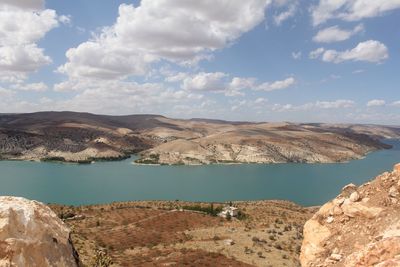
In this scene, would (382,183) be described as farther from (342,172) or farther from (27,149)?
(27,149)

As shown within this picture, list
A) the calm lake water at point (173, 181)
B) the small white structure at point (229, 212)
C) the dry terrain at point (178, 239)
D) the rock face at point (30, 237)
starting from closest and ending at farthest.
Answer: the rock face at point (30, 237), the dry terrain at point (178, 239), the small white structure at point (229, 212), the calm lake water at point (173, 181)

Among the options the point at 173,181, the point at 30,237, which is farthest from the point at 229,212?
the point at 173,181

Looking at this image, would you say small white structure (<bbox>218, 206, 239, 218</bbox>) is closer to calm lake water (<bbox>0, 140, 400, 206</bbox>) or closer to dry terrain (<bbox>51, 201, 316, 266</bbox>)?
dry terrain (<bbox>51, 201, 316, 266</bbox>)

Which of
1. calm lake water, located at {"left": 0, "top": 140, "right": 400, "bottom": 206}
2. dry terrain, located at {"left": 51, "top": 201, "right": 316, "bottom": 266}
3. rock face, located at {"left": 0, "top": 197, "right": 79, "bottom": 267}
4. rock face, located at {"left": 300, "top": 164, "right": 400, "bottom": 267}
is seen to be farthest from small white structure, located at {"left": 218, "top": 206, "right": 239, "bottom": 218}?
rock face, located at {"left": 0, "top": 197, "right": 79, "bottom": 267}

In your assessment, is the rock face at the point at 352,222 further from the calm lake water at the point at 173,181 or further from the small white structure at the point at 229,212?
the calm lake water at the point at 173,181

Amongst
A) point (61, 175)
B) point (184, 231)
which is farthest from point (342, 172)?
point (184, 231)

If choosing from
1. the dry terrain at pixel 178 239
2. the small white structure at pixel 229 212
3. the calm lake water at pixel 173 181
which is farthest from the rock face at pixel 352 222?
the calm lake water at pixel 173 181

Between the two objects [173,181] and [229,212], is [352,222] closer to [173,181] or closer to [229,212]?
[229,212]
